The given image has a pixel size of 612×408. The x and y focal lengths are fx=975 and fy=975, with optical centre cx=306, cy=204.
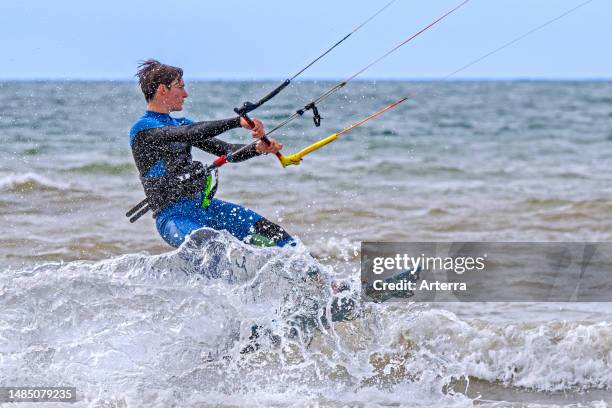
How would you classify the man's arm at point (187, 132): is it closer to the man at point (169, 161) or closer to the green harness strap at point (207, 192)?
the man at point (169, 161)

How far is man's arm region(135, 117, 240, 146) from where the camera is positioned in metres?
5.71

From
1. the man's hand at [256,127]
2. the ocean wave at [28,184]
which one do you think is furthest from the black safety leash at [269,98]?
the ocean wave at [28,184]

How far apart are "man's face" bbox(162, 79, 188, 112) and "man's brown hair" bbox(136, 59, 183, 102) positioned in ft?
0.09

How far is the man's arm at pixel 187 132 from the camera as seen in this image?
5.71m

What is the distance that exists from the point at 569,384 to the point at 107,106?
32.8 meters

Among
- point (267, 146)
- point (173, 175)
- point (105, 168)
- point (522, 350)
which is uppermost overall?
point (267, 146)

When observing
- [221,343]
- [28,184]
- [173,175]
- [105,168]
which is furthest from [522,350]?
[105,168]

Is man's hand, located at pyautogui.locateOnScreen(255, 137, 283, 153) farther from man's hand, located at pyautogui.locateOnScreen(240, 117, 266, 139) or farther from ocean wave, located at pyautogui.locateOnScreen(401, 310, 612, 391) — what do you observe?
ocean wave, located at pyautogui.locateOnScreen(401, 310, 612, 391)

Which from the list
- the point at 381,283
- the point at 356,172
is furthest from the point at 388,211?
the point at 381,283

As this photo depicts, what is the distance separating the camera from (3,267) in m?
9.37

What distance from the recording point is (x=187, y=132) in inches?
230

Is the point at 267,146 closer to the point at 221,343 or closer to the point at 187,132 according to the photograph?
the point at 187,132
